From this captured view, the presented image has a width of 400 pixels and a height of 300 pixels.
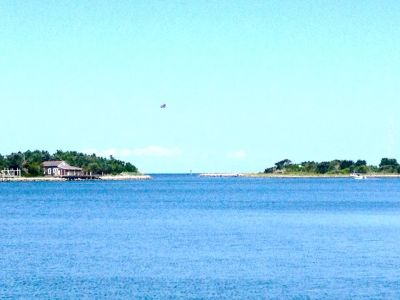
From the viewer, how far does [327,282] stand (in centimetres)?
3862

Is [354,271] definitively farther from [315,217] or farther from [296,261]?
[315,217]

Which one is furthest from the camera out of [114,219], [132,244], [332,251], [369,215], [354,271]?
[369,215]

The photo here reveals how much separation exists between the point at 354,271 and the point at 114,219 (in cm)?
4283

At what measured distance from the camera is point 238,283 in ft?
126

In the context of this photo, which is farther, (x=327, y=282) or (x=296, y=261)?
(x=296, y=261)

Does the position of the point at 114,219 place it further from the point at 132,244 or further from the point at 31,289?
the point at 31,289

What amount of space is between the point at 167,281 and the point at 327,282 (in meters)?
7.14

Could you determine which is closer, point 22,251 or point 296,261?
point 296,261

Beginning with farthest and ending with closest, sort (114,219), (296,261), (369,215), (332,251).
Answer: (369,215) < (114,219) < (332,251) < (296,261)

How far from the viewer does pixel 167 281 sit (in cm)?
3872

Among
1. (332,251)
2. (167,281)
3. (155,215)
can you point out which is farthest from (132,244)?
(155,215)

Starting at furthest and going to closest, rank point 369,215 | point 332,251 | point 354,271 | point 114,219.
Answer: point 369,215 < point 114,219 < point 332,251 < point 354,271

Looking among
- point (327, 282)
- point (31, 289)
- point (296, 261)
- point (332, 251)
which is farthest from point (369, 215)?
point (31, 289)

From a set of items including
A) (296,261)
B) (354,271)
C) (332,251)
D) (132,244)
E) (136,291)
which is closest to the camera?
(136,291)
